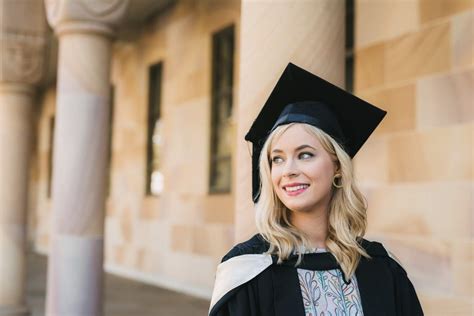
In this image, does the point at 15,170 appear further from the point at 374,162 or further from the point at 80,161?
the point at 374,162

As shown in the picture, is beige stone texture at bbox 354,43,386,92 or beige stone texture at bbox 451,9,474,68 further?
beige stone texture at bbox 354,43,386,92

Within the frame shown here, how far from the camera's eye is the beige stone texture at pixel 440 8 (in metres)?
5.40

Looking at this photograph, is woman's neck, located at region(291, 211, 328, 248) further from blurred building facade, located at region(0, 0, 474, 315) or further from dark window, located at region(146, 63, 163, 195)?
dark window, located at region(146, 63, 163, 195)

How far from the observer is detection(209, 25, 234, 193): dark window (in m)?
9.27

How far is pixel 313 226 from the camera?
205 centimetres

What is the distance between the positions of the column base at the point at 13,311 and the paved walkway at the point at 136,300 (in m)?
0.28

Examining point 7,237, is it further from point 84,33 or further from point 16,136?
point 84,33

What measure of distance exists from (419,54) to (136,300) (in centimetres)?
551

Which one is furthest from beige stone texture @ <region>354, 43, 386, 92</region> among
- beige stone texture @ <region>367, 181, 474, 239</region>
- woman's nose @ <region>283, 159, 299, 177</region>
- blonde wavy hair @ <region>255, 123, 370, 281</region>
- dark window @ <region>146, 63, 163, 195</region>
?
dark window @ <region>146, 63, 163, 195</region>

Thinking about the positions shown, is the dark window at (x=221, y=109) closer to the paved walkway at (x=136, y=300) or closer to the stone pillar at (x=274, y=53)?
the paved walkway at (x=136, y=300)

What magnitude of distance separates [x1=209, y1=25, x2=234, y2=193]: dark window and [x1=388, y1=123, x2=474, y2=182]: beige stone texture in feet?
11.9

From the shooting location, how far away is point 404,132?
584cm

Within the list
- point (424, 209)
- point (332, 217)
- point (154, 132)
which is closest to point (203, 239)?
point (154, 132)

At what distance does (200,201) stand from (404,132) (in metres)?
4.42
